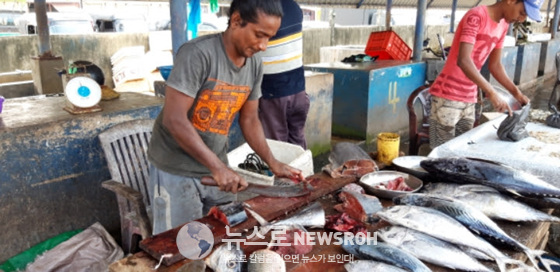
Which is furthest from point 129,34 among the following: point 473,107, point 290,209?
point 290,209

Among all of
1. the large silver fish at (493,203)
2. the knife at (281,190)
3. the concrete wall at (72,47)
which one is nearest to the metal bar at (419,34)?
the large silver fish at (493,203)

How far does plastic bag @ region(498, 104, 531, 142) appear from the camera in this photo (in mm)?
3361

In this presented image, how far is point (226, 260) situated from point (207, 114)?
0.92 m

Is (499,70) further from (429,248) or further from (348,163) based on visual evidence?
(429,248)

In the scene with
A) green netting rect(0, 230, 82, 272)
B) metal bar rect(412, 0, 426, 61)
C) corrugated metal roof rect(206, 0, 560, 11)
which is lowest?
green netting rect(0, 230, 82, 272)

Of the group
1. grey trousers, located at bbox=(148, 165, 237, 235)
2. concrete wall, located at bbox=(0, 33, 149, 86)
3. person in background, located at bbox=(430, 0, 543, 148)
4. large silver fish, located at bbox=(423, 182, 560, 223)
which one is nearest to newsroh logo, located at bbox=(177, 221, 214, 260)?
grey trousers, located at bbox=(148, 165, 237, 235)

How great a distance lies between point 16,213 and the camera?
10.9ft

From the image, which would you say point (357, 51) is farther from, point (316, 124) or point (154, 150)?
point (154, 150)

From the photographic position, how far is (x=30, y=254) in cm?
341

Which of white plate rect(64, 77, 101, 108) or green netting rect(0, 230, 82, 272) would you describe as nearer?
green netting rect(0, 230, 82, 272)

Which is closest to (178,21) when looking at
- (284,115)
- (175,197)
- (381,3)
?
(284,115)

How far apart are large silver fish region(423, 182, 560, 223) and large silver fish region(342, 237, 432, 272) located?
69 cm

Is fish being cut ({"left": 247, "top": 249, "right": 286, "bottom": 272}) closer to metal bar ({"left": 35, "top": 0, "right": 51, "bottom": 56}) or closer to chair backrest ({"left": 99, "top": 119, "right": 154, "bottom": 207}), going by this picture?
chair backrest ({"left": 99, "top": 119, "right": 154, "bottom": 207})

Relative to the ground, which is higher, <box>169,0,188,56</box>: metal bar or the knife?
<box>169,0,188,56</box>: metal bar
